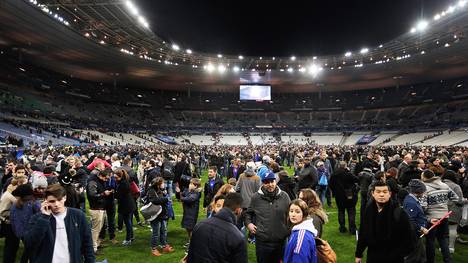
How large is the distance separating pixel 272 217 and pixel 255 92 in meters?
55.4

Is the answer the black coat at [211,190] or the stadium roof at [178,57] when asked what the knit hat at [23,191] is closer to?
the black coat at [211,190]

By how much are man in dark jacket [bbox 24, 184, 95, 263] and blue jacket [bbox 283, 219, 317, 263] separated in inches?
82.1

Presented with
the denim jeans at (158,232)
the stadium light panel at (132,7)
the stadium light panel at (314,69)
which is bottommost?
the denim jeans at (158,232)

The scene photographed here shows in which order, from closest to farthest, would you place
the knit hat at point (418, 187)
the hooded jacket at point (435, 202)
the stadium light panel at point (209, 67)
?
1. the knit hat at point (418, 187)
2. the hooded jacket at point (435, 202)
3. the stadium light panel at point (209, 67)

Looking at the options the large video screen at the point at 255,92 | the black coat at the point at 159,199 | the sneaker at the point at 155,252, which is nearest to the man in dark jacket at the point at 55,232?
the black coat at the point at 159,199

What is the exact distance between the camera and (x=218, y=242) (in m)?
2.88

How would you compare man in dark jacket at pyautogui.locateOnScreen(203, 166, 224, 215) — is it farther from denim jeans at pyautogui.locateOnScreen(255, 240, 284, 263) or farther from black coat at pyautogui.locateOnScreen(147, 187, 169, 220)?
denim jeans at pyautogui.locateOnScreen(255, 240, 284, 263)

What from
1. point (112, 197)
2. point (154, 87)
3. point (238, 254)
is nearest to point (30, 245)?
point (238, 254)

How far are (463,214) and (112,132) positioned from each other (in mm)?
45728

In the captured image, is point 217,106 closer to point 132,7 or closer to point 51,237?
point 132,7

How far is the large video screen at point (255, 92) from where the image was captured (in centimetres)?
5856

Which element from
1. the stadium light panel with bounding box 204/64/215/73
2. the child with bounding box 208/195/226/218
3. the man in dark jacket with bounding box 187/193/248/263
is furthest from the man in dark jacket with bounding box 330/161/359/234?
the stadium light panel with bounding box 204/64/215/73

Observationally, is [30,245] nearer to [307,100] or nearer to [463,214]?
[463,214]

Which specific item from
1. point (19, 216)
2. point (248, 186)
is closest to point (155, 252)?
point (248, 186)
